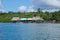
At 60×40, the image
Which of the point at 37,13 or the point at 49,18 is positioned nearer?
the point at 49,18

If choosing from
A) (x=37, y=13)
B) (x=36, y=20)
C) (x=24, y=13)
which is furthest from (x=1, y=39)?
(x=24, y=13)

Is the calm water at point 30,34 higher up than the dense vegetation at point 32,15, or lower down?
higher up

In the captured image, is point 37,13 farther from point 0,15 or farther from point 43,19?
point 0,15

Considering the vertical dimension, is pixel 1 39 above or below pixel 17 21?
above

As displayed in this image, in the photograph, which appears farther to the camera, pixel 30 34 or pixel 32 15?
pixel 32 15

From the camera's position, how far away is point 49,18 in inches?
4031

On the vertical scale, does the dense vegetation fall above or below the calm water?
below

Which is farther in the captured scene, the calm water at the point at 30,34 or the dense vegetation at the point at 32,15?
the dense vegetation at the point at 32,15

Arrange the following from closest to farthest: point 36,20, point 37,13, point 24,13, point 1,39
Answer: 1. point 1,39
2. point 36,20
3. point 37,13
4. point 24,13

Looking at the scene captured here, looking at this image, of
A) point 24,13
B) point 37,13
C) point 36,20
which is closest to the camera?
point 36,20

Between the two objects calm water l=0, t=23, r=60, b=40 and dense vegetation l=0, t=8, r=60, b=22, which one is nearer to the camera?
calm water l=0, t=23, r=60, b=40

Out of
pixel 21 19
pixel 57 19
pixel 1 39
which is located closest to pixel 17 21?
pixel 21 19

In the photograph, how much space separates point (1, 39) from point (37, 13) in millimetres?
90347

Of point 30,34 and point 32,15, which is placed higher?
point 30,34
